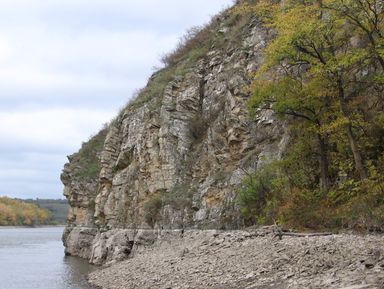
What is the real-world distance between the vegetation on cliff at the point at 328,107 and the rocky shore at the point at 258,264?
98.4 inches

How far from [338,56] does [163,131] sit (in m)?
22.9

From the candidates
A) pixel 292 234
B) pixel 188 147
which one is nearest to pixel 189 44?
pixel 188 147

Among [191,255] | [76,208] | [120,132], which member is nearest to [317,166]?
[191,255]

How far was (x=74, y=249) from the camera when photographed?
5391cm

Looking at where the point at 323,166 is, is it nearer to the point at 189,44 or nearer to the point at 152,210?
the point at 152,210

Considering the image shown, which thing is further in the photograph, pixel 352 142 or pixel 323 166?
pixel 323 166

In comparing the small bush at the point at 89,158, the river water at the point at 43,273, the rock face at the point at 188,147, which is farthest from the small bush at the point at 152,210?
the small bush at the point at 89,158

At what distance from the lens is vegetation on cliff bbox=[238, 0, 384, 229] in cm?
2184

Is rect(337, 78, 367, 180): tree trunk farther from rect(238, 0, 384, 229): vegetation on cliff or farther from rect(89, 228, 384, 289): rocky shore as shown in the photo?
rect(89, 228, 384, 289): rocky shore

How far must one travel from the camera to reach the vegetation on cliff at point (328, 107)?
2184 centimetres

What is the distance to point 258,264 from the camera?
1933cm

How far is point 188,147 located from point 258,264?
23528 mm

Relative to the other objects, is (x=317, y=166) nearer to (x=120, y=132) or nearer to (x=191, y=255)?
(x=191, y=255)

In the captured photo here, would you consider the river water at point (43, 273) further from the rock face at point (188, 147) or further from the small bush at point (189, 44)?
the small bush at point (189, 44)
